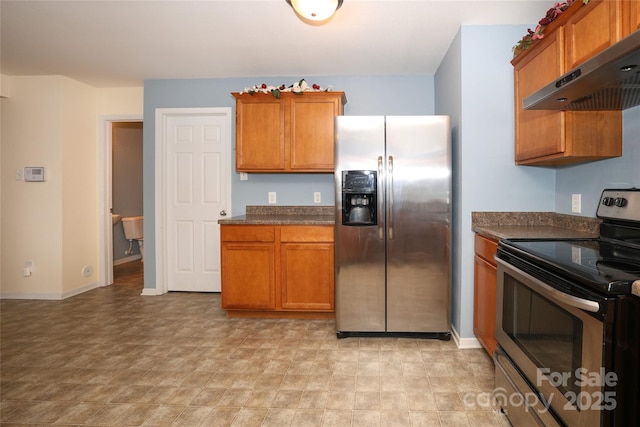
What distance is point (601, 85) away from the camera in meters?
1.51

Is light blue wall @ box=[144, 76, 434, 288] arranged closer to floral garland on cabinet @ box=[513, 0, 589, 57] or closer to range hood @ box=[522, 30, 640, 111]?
floral garland on cabinet @ box=[513, 0, 589, 57]

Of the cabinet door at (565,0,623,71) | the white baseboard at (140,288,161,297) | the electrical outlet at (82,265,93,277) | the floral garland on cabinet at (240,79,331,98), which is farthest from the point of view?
the electrical outlet at (82,265,93,277)

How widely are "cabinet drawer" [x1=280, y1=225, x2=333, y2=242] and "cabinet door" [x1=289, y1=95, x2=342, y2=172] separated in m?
0.65

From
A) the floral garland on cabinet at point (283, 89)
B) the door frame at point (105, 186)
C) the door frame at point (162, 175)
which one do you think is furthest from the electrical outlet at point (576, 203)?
the door frame at point (105, 186)

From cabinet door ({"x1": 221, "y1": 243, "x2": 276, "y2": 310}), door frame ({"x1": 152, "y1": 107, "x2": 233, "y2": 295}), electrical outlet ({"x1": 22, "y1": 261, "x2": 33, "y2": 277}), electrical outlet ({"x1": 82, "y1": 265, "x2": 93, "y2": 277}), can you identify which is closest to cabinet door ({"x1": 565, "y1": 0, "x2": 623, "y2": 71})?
cabinet door ({"x1": 221, "y1": 243, "x2": 276, "y2": 310})

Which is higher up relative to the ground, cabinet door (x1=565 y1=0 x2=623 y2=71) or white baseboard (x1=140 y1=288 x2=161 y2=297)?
cabinet door (x1=565 y1=0 x2=623 y2=71)

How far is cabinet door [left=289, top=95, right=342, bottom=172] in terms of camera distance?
3.50 m

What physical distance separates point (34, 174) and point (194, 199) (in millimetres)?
1705

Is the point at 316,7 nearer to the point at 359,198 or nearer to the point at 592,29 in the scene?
the point at 359,198

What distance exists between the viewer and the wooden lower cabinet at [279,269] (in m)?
3.23

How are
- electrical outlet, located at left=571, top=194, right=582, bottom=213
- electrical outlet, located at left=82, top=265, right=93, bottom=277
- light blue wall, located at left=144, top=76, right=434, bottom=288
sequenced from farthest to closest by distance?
1. electrical outlet, located at left=82, top=265, right=93, bottom=277
2. light blue wall, located at left=144, top=76, right=434, bottom=288
3. electrical outlet, located at left=571, top=194, right=582, bottom=213

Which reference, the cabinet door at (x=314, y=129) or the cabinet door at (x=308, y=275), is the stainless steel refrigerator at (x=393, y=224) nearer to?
the cabinet door at (x=308, y=275)

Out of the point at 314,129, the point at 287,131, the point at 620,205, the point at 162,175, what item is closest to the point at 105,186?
the point at 162,175

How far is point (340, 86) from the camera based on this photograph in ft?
12.7
